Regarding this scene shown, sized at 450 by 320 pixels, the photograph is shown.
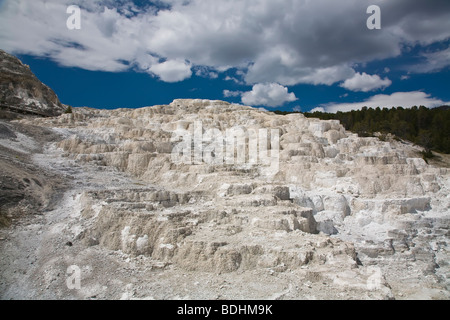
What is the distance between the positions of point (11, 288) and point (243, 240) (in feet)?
22.7

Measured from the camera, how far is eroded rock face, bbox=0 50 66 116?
34.3 metres

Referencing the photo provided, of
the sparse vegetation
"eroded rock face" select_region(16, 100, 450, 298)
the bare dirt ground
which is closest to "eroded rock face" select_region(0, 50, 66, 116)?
"eroded rock face" select_region(16, 100, 450, 298)

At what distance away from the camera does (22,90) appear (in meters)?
35.8

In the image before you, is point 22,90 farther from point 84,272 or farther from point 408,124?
point 408,124

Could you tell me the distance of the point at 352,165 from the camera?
21359 mm

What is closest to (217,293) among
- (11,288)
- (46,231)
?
(11,288)

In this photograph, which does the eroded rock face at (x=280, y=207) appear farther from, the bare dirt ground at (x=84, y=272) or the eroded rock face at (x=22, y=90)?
the eroded rock face at (x=22, y=90)

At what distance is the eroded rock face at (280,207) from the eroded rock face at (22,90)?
7585 mm

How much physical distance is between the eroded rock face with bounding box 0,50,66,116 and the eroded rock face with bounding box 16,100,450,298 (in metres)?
7.59

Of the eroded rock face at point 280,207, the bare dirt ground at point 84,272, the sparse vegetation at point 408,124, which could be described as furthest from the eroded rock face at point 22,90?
the sparse vegetation at point 408,124

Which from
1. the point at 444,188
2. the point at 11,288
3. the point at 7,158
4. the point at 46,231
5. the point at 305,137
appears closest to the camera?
the point at 11,288

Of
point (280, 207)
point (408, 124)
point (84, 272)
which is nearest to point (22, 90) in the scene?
point (84, 272)
